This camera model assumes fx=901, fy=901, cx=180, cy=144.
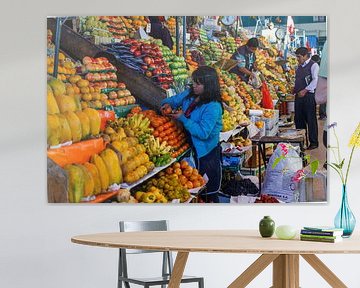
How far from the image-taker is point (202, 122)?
7.12 m

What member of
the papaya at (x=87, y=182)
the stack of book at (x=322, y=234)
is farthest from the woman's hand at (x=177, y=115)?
the stack of book at (x=322, y=234)

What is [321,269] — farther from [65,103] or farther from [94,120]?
[65,103]

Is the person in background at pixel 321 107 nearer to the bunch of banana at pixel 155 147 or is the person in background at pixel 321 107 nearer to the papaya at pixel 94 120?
the bunch of banana at pixel 155 147

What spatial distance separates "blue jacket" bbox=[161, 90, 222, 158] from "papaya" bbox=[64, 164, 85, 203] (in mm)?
862

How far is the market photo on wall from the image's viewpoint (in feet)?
23.2

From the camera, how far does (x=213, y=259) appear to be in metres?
7.14

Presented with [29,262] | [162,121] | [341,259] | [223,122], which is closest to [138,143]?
[162,121]

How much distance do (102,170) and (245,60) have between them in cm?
142

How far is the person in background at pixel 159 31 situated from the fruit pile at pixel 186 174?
96cm

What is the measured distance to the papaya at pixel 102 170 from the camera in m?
7.05

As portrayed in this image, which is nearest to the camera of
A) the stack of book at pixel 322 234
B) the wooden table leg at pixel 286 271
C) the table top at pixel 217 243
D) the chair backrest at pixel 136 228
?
the table top at pixel 217 243

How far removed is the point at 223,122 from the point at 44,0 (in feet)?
5.60

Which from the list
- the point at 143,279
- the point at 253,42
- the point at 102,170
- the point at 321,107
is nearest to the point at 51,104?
the point at 102,170

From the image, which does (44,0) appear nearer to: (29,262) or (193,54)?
(193,54)
